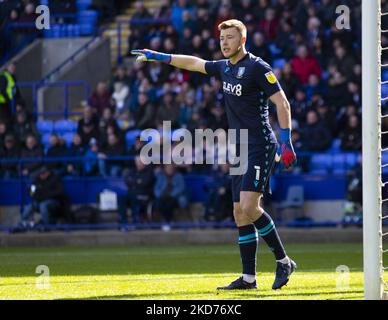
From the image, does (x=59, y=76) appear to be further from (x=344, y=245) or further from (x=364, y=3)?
(x=364, y=3)

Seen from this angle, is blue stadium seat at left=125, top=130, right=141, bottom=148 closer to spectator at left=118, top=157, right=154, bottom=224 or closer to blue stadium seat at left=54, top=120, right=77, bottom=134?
spectator at left=118, top=157, right=154, bottom=224

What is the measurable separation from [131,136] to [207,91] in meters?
1.74

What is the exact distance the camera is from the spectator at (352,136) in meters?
17.8

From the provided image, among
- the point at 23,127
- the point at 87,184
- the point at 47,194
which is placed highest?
the point at 23,127

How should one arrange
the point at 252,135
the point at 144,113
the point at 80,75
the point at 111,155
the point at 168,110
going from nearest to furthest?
the point at 252,135
the point at 111,155
the point at 168,110
the point at 144,113
the point at 80,75

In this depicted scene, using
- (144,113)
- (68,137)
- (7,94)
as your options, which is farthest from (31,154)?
(144,113)

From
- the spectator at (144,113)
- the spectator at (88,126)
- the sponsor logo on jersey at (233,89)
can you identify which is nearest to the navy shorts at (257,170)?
the sponsor logo on jersey at (233,89)

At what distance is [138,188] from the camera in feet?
59.0

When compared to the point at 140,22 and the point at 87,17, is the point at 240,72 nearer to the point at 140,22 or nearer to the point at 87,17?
the point at 140,22

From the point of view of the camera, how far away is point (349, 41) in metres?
19.8

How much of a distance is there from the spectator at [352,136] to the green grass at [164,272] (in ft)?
8.07

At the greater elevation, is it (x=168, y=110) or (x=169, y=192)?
(x=168, y=110)

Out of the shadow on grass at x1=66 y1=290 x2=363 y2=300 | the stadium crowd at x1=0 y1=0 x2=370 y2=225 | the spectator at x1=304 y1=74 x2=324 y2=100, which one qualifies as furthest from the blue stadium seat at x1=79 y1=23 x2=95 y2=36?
the shadow on grass at x1=66 y1=290 x2=363 y2=300

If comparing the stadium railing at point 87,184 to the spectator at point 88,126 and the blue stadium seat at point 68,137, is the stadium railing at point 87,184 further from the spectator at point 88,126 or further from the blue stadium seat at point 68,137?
the blue stadium seat at point 68,137
